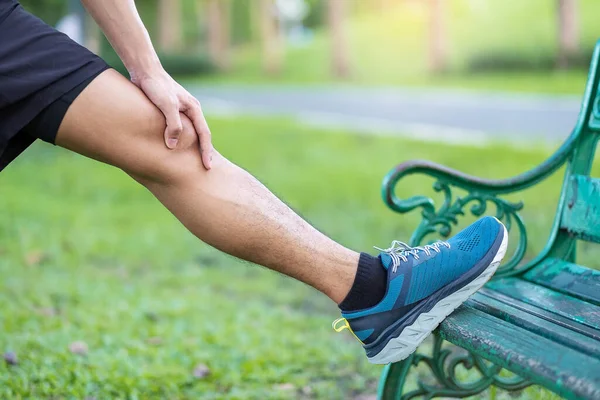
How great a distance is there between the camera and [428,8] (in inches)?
759

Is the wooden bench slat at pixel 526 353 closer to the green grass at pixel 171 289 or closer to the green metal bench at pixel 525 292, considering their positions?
the green metal bench at pixel 525 292

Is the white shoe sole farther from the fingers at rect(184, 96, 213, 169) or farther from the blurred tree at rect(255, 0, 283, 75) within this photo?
the blurred tree at rect(255, 0, 283, 75)

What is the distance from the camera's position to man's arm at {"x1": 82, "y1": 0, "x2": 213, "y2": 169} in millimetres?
1693

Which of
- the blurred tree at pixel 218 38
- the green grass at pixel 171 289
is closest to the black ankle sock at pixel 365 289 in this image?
the green grass at pixel 171 289

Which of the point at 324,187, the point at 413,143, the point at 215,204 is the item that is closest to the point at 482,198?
the point at 215,204

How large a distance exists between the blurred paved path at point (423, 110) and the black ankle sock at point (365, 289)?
21.8ft

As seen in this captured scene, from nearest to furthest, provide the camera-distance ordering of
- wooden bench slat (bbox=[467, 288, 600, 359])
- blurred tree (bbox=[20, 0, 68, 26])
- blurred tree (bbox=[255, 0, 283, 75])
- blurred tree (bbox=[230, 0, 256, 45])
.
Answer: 1. wooden bench slat (bbox=[467, 288, 600, 359])
2. blurred tree (bbox=[20, 0, 68, 26])
3. blurred tree (bbox=[255, 0, 283, 75])
4. blurred tree (bbox=[230, 0, 256, 45])

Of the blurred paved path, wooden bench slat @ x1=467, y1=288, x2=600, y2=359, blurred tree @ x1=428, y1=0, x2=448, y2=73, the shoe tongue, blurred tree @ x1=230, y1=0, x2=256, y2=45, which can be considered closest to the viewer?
wooden bench slat @ x1=467, y1=288, x2=600, y2=359

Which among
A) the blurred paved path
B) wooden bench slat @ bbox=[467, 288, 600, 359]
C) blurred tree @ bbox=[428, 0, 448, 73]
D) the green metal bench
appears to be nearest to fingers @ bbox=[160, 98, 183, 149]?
the green metal bench

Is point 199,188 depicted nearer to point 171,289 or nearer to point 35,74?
point 35,74

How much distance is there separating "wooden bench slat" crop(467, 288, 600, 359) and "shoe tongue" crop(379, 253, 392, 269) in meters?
0.25

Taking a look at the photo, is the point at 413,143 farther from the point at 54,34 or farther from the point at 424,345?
the point at 54,34

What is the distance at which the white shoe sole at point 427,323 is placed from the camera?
1779mm

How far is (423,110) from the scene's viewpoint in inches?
481
